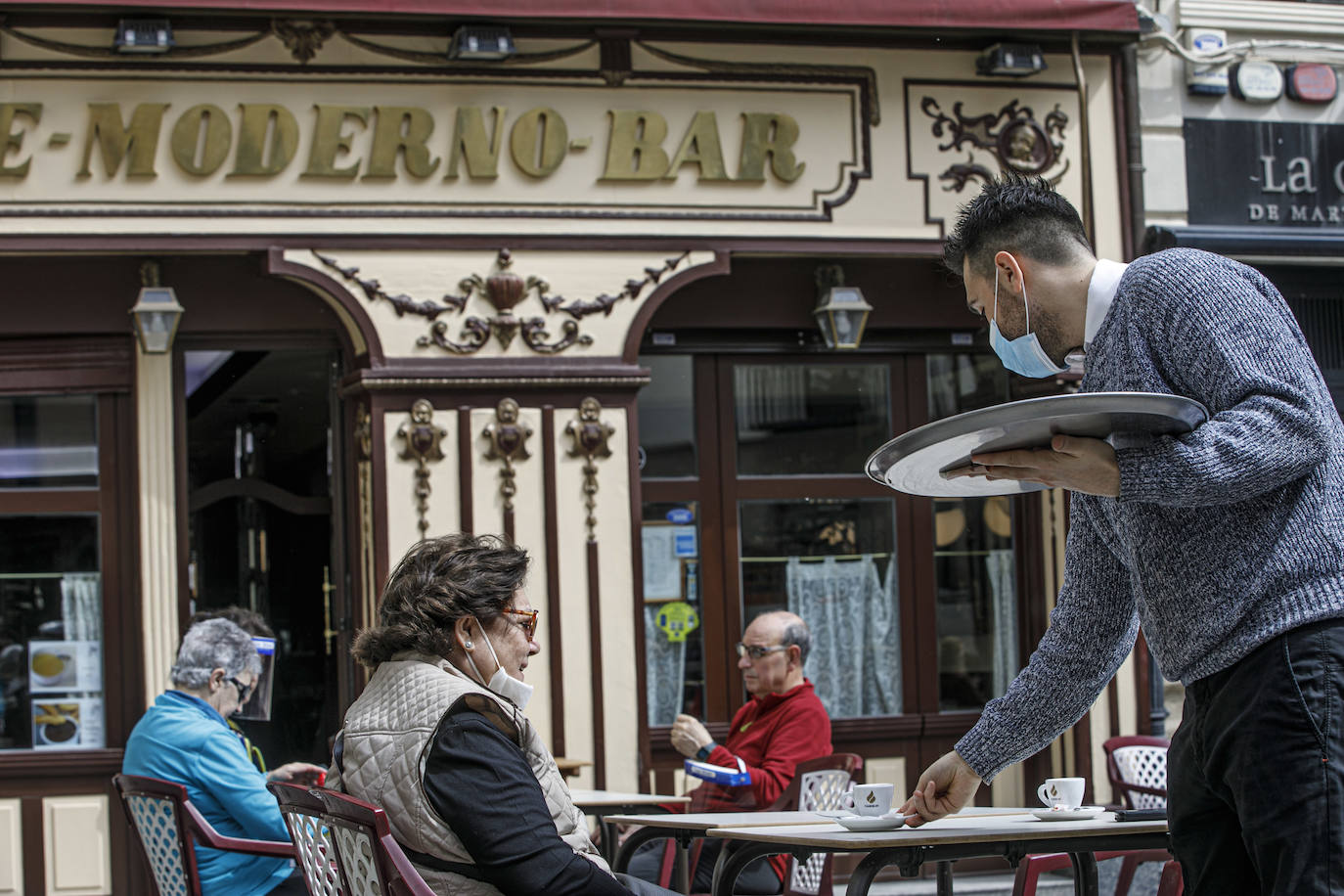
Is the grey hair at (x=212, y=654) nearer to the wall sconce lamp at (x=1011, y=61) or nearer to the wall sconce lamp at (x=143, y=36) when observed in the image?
the wall sconce lamp at (x=143, y=36)

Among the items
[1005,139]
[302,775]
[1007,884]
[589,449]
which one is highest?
[1005,139]

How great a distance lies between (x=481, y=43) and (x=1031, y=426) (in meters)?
4.97

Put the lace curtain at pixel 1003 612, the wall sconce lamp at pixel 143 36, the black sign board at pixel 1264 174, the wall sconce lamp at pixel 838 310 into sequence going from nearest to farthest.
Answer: the wall sconce lamp at pixel 143 36, the wall sconce lamp at pixel 838 310, the black sign board at pixel 1264 174, the lace curtain at pixel 1003 612

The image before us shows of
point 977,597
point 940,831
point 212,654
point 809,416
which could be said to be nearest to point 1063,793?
point 940,831

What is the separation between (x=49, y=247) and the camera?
6.65m

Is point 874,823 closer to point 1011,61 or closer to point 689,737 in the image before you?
point 689,737

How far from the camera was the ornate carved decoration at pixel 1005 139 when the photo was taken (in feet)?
24.3

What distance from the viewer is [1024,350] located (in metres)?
2.84

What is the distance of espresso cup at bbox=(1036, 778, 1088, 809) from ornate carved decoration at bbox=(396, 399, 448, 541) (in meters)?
3.89

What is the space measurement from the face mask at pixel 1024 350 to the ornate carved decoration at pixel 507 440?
4172mm

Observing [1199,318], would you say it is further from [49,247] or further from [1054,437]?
[49,247]

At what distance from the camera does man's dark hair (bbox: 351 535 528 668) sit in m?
3.35

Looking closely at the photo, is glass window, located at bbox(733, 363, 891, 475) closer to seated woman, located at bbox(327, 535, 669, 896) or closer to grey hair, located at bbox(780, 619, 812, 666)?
grey hair, located at bbox(780, 619, 812, 666)

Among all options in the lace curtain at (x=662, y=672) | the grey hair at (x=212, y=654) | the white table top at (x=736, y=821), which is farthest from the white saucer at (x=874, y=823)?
the lace curtain at (x=662, y=672)
